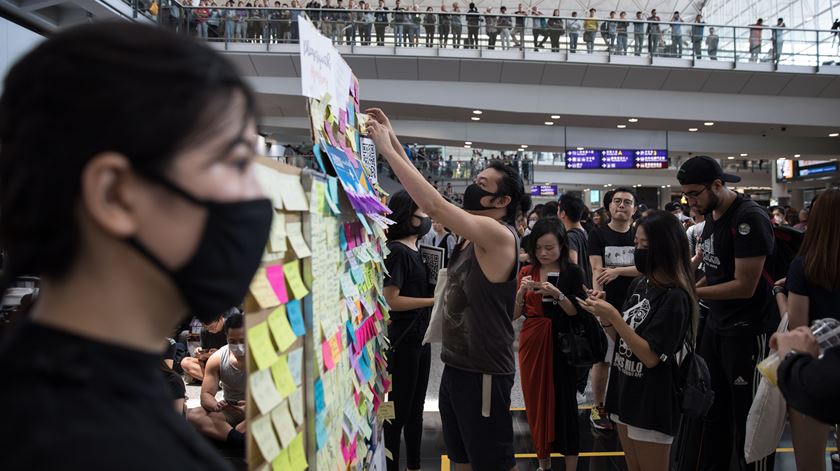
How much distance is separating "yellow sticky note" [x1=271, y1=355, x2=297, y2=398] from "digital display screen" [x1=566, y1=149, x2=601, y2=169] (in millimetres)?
15645

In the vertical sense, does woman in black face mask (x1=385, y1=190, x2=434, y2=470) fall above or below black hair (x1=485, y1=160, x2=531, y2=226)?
below

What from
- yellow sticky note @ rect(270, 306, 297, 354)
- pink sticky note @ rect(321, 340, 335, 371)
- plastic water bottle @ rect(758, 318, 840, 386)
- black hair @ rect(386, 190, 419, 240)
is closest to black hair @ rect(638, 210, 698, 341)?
plastic water bottle @ rect(758, 318, 840, 386)

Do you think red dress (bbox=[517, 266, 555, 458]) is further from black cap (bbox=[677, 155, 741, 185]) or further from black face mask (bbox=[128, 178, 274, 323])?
black face mask (bbox=[128, 178, 274, 323])

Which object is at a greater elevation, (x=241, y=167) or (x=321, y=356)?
(x=241, y=167)

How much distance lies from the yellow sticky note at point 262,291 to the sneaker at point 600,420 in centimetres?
400

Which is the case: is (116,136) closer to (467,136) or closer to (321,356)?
(321,356)

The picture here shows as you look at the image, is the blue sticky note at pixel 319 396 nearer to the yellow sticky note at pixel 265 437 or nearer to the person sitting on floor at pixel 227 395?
the yellow sticky note at pixel 265 437

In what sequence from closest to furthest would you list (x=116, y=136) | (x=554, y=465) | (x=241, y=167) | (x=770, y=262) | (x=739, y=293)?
(x=116, y=136), (x=241, y=167), (x=739, y=293), (x=770, y=262), (x=554, y=465)

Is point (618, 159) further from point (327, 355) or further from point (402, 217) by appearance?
point (327, 355)

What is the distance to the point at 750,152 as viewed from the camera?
1722 centimetres

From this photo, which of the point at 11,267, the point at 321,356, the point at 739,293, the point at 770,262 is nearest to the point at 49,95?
the point at 11,267

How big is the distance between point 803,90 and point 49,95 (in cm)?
1647

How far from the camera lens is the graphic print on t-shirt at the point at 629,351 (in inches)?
113

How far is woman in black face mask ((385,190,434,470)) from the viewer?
3633mm
